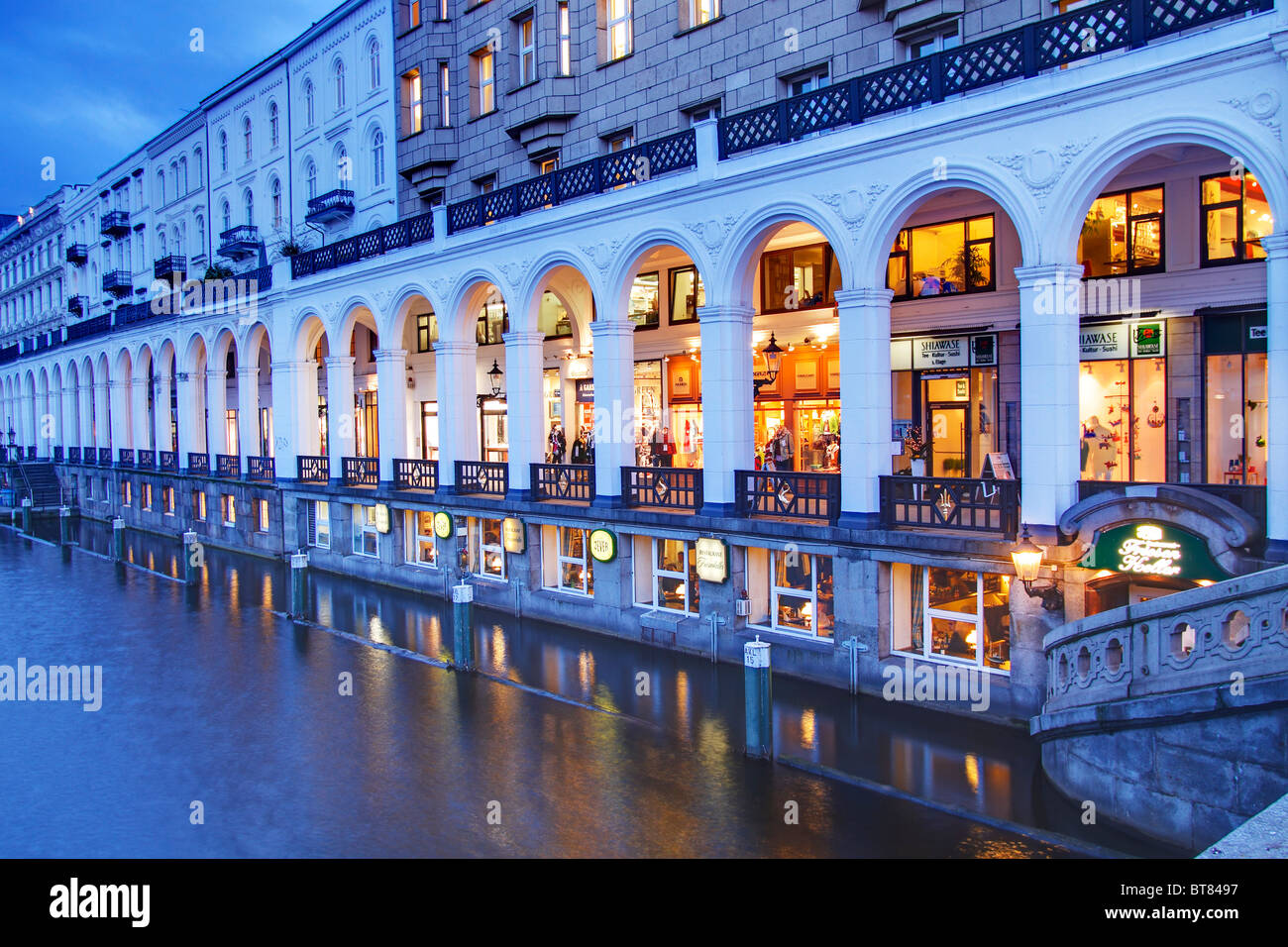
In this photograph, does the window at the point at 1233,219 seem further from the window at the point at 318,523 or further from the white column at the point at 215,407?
the white column at the point at 215,407

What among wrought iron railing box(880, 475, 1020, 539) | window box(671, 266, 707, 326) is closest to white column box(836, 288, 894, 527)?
wrought iron railing box(880, 475, 1020, 539)

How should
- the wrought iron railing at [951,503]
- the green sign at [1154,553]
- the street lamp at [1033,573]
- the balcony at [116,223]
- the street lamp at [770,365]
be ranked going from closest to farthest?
1. the green sign at [1154,553]
2. the street lamp at [1033,573]
3. the wrought iron railing at [951,503]
4. the street lamp at [770,365]
5. the balcony at [116,223]

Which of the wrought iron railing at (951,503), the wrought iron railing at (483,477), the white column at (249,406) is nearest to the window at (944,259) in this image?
the wrought iron railing at (951,503)

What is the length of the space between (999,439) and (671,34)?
1191 cm

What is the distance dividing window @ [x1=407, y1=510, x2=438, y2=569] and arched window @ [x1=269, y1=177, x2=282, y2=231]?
17756mm

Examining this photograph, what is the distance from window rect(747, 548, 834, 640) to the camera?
16.5 meters

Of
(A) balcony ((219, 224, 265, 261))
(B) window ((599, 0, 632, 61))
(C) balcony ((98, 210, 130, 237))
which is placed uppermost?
(C) balcony ((98, 210, 130, 237))

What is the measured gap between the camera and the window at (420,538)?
25.6m

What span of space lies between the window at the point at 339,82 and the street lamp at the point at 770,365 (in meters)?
20.2

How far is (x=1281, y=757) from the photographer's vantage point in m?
8.30

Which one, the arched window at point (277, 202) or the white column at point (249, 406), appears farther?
the arched window at point (277, 202)

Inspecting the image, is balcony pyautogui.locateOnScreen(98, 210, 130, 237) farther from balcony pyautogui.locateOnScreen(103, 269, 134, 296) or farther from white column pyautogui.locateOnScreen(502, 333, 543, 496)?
white column pyautogui.locateOnScreen(502, 333, 543, 496)

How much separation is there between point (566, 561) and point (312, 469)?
40.0 feet
